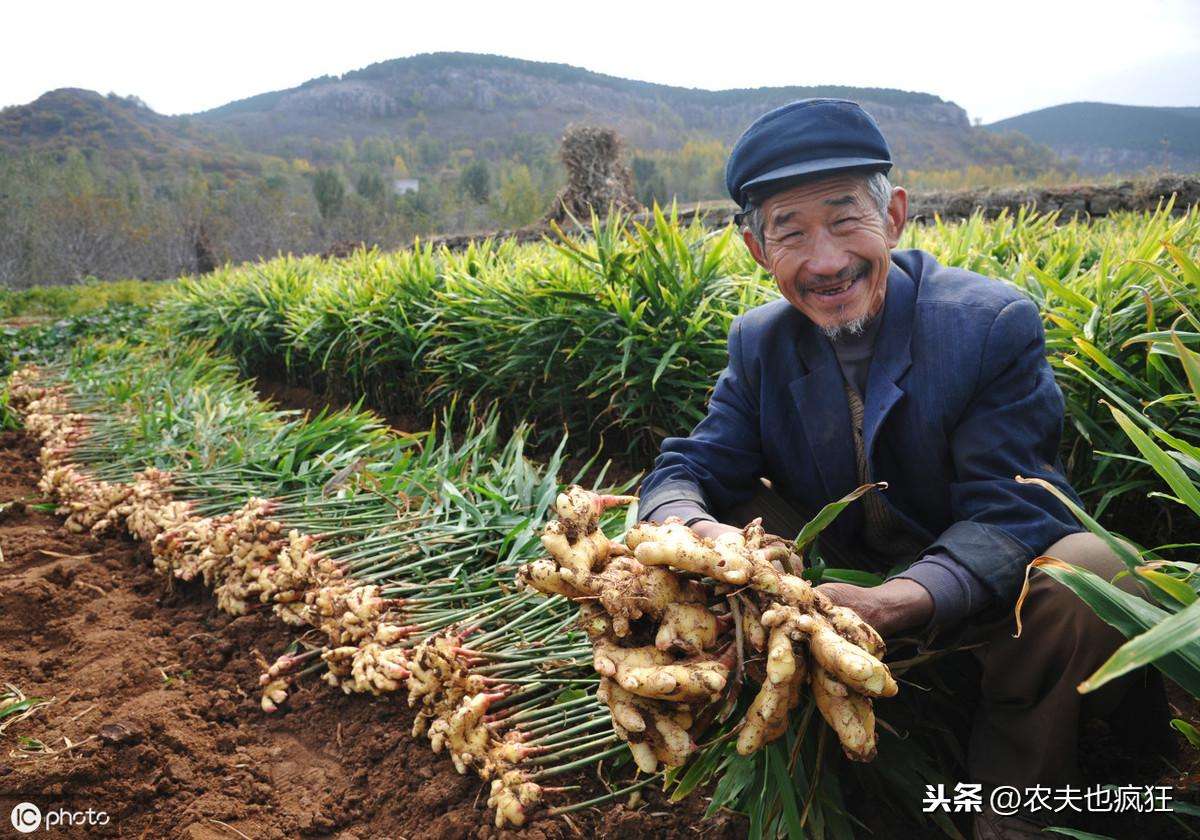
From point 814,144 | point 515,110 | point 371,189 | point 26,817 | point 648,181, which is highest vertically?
point 515,110

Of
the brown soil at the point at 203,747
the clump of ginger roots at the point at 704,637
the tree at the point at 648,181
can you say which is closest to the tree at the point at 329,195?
the tree at the point at 648,181

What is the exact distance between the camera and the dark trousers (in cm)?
113

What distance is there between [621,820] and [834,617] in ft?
2.22

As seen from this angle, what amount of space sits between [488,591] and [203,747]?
2.39 ft

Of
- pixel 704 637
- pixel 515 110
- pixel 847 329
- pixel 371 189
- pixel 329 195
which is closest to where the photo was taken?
pixel 704 637

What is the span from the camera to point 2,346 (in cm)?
641

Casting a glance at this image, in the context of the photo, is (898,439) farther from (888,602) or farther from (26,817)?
(26,817)

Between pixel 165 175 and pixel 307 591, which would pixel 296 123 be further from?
pixel 307 591

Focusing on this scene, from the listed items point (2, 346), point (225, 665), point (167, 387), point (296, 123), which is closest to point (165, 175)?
point (296, 123)

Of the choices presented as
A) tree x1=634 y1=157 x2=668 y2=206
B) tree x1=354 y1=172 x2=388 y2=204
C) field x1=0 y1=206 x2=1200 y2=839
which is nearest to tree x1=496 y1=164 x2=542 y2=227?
tree x1=634 y1=157 x2=668 y2=206

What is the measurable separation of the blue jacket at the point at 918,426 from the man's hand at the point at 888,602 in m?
0.11

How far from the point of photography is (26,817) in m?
1.42

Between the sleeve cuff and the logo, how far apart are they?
166 cm
